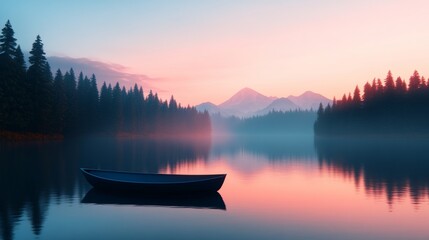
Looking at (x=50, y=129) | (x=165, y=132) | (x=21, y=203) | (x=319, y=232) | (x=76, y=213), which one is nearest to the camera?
(x=319, y=232)

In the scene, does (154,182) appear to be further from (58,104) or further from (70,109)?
(70,109)

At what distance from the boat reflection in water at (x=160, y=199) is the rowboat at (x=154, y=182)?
48 centimetres

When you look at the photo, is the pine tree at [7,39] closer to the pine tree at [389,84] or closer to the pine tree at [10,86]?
the pine tree at [10,86]

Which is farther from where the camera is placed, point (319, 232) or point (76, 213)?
point (76, 213)

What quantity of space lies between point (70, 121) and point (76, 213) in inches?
3536

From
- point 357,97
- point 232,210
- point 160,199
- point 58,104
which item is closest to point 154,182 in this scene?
point 160,199

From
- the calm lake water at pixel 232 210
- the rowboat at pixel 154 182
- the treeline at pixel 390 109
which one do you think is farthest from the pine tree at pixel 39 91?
the treeline at pixel 390 109

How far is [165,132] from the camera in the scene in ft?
630

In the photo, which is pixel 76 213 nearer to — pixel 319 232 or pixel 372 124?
pixel 319 232

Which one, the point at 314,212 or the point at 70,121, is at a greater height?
the point at 70,121

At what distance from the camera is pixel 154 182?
84.2 feet

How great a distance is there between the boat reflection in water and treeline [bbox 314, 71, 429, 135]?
4288 inches

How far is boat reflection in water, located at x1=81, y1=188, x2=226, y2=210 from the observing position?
933 inches

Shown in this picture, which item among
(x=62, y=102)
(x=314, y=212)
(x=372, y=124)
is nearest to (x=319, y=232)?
(x=314, y=212)
